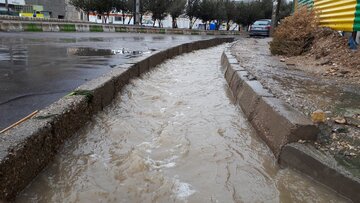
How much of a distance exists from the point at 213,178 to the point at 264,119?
117 cm

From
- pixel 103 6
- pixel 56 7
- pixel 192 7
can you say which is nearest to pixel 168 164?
pixel 103 6

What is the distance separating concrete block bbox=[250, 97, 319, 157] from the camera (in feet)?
10.1

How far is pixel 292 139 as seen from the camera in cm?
310

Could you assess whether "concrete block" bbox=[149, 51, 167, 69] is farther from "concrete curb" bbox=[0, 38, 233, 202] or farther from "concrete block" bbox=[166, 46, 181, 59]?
"concrete curb" bbox=[0, 38, 233, 202]

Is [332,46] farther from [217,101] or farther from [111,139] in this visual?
[111,139]

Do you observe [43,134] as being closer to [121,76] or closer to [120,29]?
[121,76]

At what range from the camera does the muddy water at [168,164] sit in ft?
8.90

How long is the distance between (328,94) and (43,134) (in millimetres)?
3759

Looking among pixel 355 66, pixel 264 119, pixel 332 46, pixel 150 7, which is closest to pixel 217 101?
pixel 264 119

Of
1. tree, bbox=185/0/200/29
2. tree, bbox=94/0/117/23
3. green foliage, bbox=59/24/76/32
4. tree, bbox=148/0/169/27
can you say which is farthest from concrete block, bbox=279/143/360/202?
tree, bbox=185/0/200/29

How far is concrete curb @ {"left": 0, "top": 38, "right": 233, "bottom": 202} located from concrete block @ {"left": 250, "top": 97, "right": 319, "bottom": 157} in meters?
2.08

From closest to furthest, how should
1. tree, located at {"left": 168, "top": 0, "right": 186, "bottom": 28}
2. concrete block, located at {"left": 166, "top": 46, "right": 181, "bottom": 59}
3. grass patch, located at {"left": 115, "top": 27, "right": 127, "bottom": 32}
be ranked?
Result: 1. concrete block, located at {"left": 166, "top": 46, "right": 181, "bottom": 59}
2. grass patch, located at {"left": 115, "top": 27, "right": 127, "bottom": 32}
3. tree, located at {"left": 168, "top": 0, "right": 186, "bottom": 28}

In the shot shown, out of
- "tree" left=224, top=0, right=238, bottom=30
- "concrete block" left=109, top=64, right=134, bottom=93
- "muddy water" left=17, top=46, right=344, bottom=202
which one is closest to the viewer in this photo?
"muddy water" left=17, top=46, right=344, bottom=202

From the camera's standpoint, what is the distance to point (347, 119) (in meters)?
3.50
